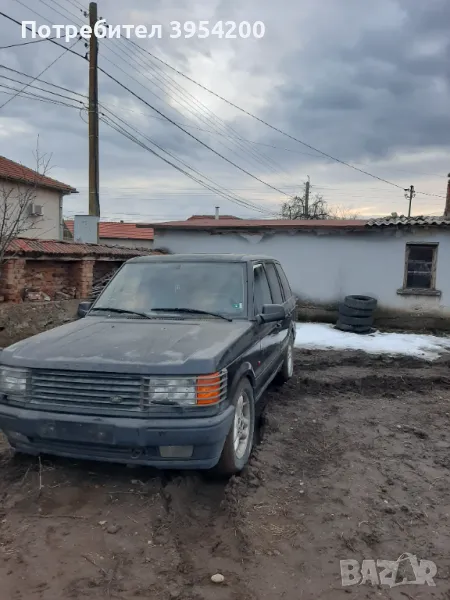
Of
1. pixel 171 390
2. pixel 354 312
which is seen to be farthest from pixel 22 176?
pixel 171 390

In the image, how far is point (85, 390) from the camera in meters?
3.26

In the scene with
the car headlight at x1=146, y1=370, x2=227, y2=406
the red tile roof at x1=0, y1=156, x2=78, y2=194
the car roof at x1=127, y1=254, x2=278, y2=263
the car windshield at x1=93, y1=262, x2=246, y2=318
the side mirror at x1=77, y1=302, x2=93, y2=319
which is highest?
the red tile roof at x1=0, y1=156, x2=78, y2=194

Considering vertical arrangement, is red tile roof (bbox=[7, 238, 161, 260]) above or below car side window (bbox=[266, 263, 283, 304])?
above

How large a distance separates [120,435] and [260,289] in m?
2.40

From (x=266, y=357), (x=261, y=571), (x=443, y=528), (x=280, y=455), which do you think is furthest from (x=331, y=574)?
(x=266, y=357)

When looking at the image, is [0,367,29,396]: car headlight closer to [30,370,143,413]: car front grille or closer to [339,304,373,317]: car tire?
[30,370,143,413]: car front grille

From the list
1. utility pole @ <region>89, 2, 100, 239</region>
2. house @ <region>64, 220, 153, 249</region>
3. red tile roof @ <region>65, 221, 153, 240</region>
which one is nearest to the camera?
utility pole @ <region>89, 2, 100, 239</region>

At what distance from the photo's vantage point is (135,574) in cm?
262

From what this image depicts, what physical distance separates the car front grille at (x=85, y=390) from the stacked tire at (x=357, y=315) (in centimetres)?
935

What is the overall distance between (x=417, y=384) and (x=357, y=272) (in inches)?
247

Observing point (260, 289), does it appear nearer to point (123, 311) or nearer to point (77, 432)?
point (123, 311)

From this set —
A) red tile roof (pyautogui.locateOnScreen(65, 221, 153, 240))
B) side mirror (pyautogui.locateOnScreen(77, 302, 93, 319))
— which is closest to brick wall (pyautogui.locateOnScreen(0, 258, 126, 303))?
side mirror (pyautogui.locateOnScreen(77, 302, 93, 319))

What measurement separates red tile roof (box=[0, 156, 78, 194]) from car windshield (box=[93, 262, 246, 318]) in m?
14.8

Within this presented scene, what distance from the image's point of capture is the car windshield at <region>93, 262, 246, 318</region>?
14.6 feet
